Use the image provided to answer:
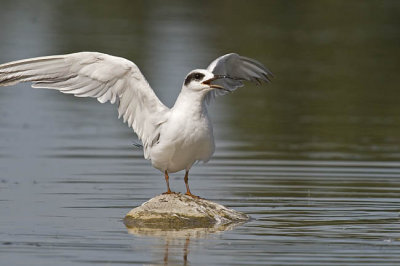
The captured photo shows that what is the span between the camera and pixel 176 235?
11562 mm

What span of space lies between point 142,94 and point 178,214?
1.28m

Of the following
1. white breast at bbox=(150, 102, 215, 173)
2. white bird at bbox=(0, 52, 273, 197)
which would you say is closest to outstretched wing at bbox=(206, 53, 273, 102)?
white bird at bbox=(0, 52, 273, 197)

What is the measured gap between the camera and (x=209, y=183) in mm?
14664

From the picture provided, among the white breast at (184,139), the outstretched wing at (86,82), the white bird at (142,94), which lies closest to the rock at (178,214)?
the white bird at (142,94)

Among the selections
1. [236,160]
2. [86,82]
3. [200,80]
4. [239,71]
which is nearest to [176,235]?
[200,80]

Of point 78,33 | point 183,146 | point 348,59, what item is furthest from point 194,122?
point 78,33

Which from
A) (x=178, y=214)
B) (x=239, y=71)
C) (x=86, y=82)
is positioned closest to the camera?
(x=178, y=214)

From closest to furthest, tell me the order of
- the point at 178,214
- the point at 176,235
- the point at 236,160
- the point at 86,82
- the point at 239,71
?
the point at 176,235 < the point at 178,214 < the point at 86,82 < the point at 239,71 < the point at 236,160

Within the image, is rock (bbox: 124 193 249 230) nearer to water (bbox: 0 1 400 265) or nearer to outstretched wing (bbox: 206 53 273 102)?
water (bbox: 0 1 400 265)

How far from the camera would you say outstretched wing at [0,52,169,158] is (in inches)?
479

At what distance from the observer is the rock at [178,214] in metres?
12.1

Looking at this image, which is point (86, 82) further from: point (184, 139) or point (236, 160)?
point (236, 160)

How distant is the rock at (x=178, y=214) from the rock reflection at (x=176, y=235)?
0.36 ft

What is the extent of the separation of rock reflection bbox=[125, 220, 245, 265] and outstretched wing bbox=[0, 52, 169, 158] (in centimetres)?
103
